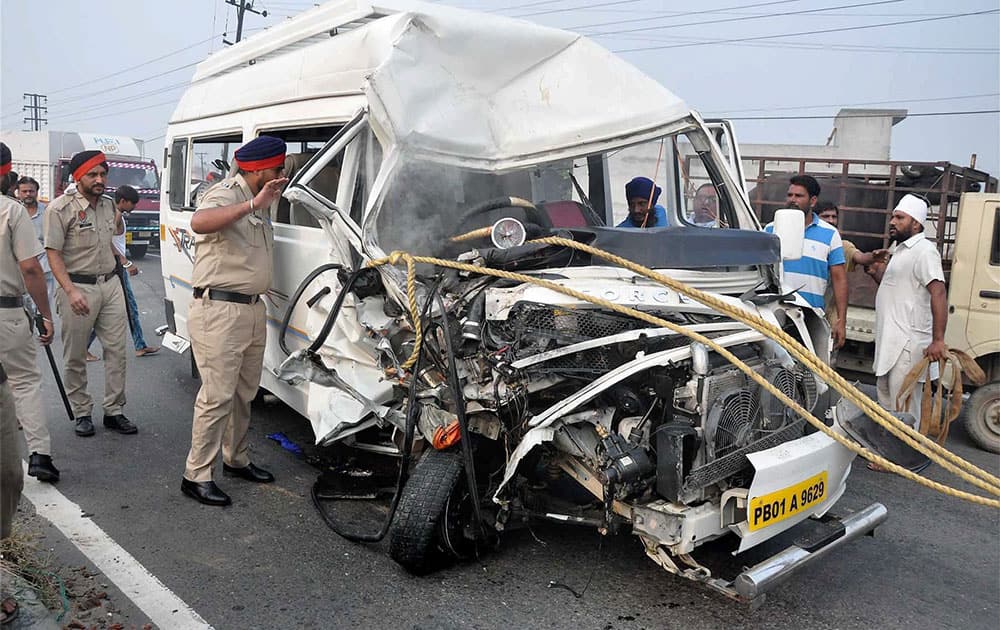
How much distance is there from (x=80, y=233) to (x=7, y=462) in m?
2.99

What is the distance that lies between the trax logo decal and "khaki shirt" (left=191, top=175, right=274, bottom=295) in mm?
1585

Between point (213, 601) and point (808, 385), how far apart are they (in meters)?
2.88

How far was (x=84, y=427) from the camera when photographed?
531cm

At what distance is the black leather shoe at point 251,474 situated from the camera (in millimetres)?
4637

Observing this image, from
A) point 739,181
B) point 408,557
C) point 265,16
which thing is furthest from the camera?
point 265,16

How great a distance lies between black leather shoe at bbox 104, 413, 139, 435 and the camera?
5.41 metres

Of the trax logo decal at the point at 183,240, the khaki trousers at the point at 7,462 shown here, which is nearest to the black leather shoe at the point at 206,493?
the khaki trousers at the point at 7,462

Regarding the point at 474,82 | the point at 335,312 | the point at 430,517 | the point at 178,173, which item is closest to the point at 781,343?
the point at 430,517

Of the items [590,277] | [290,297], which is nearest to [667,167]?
[590,277]

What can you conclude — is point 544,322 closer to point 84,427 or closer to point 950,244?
point 84,427

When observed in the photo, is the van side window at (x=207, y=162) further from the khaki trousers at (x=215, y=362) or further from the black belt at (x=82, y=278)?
the khaki trousers at (x=215, y=362)

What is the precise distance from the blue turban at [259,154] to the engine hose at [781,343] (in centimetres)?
109

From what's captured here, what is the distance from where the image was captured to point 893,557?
3928 millimetres

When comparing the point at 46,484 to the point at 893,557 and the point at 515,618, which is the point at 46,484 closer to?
the point at 515,618
